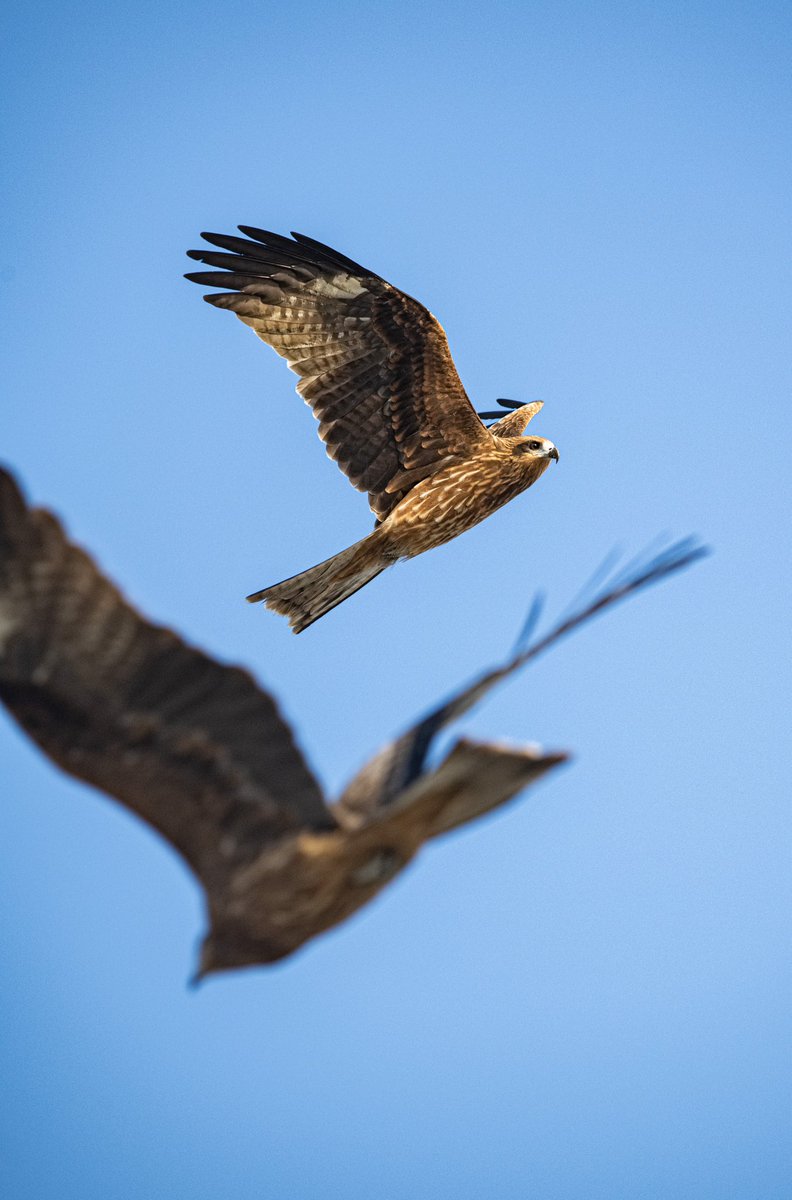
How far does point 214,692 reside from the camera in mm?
4195

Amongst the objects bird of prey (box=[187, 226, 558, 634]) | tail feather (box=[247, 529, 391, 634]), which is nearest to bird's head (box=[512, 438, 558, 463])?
bird of prey (box=[187, 226, 558, 634])

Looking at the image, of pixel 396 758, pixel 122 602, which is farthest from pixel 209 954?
pixel 122 602

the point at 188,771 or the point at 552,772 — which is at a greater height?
the point at 188,771

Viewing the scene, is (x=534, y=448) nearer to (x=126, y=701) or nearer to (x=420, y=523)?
(x=420, y=523)

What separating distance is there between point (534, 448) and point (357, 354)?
1.32 meters

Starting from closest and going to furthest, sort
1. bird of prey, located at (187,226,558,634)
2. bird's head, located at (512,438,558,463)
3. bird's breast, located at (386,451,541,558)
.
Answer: bird of prey, located at (187,226,558,634), bird's breast, located at (386,451,541,558), bird's head, located at (512,438,558,463)

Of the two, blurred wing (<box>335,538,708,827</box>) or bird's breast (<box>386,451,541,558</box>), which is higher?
bird's breast (<box>386,451,541,558</box>)

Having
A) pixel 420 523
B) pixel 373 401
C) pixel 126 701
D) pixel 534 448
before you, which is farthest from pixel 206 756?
pixel 534 448

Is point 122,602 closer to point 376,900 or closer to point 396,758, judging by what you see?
point 396,758

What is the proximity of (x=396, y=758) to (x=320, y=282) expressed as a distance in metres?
5.27

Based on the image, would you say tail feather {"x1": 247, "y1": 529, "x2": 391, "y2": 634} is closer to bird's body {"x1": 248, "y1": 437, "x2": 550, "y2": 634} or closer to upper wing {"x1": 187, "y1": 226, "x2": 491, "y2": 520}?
bird's body {"x1": 248, "y1": 437, "x2": 550, "y2": 634}

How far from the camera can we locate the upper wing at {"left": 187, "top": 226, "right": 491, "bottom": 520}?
8766 millimetres

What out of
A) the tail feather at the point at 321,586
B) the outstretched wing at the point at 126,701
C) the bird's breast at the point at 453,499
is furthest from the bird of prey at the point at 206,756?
the bird's breast at the point at 453,499

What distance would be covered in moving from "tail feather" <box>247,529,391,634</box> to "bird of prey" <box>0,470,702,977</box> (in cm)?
428
